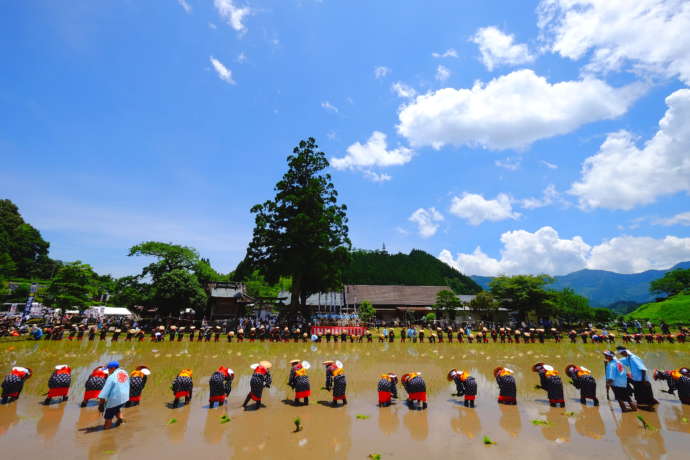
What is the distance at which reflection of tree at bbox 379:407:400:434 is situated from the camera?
717 cm

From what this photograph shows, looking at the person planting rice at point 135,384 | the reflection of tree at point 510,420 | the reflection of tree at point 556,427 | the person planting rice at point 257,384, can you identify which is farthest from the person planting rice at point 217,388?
the reflection of tree at point 556,427

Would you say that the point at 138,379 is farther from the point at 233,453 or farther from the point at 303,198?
the point at 303,198

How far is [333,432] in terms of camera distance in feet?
22.8

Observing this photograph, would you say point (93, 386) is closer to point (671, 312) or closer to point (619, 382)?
point (619, 382)

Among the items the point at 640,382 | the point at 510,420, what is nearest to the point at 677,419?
the point at 640,382

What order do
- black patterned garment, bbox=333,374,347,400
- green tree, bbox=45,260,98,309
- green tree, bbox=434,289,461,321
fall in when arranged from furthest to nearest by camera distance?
1. green tree, bbox=434,289,461,321
2. green tree, bbox=45,260,98,309
3. black patterned garment, bbox=333,374,347,400

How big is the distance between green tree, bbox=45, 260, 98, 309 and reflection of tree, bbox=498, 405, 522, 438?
33.9 metres

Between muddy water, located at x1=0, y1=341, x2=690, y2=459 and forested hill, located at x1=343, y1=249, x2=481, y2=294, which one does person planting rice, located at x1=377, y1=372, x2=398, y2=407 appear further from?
forested hill, located at x1=343, y1=249, x2=481, y2=294

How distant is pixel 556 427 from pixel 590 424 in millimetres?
935

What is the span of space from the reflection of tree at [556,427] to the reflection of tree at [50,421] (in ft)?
33.3

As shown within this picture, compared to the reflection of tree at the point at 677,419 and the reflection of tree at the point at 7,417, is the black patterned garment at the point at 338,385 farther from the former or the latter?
the reflection of tree at the point at 677,419

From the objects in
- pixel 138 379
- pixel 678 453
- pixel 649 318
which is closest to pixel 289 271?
pixel 138 379

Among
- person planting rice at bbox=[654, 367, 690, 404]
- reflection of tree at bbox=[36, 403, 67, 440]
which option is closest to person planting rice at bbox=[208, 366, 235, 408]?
reflection of tree at bbox=[36, 403, 67, 440]

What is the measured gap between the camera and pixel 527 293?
34375 mm
